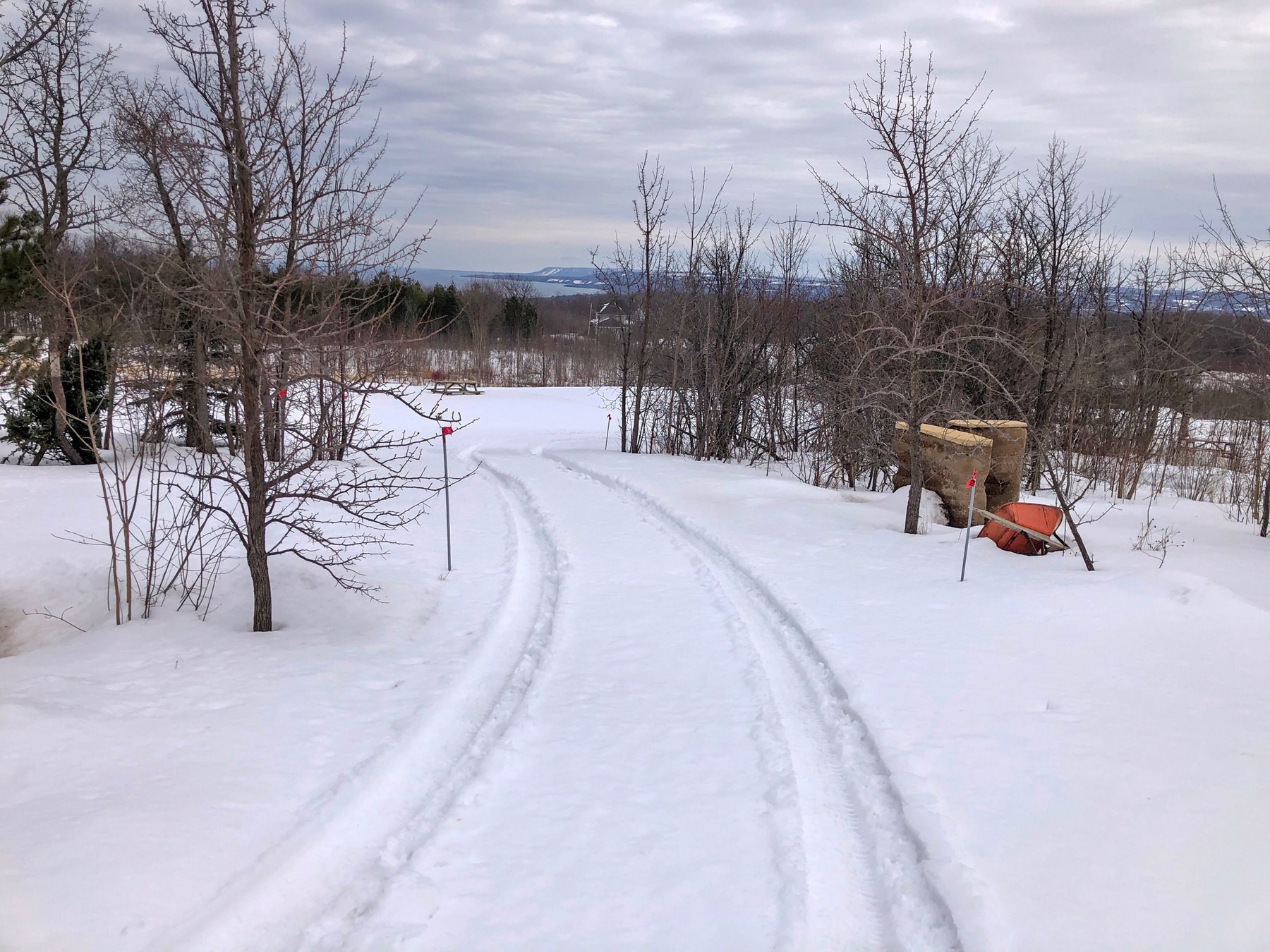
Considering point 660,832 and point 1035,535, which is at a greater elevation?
point 1035,535

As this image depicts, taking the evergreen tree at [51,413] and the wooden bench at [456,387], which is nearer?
the evergreen tree at [51,413]

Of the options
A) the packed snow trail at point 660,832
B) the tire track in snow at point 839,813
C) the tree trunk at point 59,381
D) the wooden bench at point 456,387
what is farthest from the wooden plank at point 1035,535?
the wooden bench at point 456,387

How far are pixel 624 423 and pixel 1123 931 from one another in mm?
21206

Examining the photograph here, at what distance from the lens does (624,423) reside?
24.5 meters

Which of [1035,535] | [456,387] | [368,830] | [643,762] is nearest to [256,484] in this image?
[368,830]

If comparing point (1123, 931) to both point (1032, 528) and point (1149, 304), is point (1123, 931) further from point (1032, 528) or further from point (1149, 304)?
point (1149, 304)

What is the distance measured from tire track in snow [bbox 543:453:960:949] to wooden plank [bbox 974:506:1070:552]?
387 centimetres

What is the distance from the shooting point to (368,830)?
462cm

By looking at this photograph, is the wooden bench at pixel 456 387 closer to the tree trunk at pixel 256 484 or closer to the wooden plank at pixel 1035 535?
the wooden plank at pixel 1035 535

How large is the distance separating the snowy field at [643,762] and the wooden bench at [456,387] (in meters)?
33.3

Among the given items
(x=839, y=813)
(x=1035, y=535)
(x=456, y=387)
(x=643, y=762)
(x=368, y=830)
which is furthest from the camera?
(x=456, y=387)

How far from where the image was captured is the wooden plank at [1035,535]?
10.5 meters

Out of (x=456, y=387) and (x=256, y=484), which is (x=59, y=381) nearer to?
(x=256, y=484)

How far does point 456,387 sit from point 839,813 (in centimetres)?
4173
